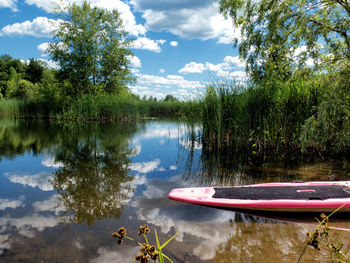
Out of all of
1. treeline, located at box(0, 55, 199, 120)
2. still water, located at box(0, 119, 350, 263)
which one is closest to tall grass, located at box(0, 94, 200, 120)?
treeline, located at box(0, 55, 199, 120)

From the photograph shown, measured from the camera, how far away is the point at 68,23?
72.1 feet

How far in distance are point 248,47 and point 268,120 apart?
10.3 metres

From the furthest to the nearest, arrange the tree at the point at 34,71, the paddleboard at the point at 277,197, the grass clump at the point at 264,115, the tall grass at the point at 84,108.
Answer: the tree at the point at 34,71 < the tall grass at the point at 84,108 < the grass clump at the point at 264,115 < the paddleboard at the point at 277,197

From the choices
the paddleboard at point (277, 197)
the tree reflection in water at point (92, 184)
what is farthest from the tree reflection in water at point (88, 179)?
the paddleboard at point (277, 197)

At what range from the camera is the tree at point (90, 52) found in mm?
21734

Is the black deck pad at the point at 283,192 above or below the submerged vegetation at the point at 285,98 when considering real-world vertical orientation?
below

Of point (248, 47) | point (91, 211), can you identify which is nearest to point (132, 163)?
point (91, 211)

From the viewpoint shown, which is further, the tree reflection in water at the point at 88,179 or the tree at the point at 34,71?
the tree at the point at 34,71

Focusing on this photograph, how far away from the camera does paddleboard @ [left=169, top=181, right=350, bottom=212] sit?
278 centimetres

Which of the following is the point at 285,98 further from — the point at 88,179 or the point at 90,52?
the point at 90,52

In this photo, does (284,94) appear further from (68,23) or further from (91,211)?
(68,23)

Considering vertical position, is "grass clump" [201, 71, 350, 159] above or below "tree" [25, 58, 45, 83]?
below

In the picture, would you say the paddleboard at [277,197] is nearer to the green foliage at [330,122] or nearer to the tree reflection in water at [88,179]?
the tree reflection in water at [88,179]

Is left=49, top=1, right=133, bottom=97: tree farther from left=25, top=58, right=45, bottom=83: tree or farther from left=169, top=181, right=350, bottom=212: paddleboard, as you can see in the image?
left=25, top=58, right=45, bottom=83: tree
